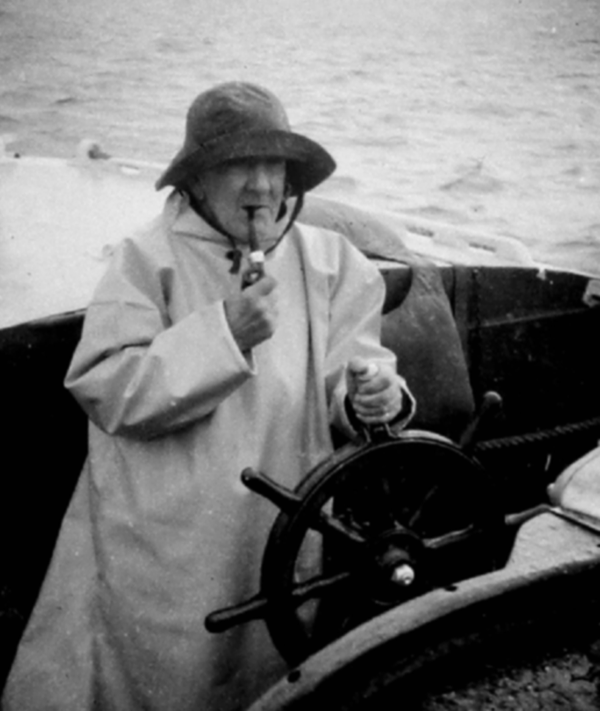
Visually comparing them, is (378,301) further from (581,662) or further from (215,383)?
(581,662)

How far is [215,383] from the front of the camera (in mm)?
1787

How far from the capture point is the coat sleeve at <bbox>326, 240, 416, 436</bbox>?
207 cm

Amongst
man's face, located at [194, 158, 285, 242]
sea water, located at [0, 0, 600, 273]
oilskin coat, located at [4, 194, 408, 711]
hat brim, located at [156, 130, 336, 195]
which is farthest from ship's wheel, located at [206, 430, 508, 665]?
sea water, located at [0, 0, 600, 273]

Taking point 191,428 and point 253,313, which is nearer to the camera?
point 253,313

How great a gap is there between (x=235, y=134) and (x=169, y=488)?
811 mm

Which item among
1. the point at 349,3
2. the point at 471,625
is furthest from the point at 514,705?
the point at 349,3

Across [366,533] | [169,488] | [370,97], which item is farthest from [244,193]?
[370,97]

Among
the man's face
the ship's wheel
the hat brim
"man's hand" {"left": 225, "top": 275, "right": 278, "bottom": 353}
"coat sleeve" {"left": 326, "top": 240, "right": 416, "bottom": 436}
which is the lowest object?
the ship's wheel

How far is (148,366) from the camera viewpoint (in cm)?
179

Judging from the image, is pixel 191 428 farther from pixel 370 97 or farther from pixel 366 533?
pixel 370 97

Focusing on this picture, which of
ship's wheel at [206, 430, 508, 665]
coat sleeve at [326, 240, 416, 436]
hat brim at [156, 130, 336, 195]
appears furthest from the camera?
coat sleeve at [326, 240, 416, 436]

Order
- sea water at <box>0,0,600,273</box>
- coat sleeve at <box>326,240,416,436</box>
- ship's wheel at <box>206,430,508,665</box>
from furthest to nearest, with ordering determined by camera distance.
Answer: sea water at <box>0,0,600,273</box>, coat sleeve at <box>326,240,416,436</box>, ship's wheel at <box>206,430,508,665</box>

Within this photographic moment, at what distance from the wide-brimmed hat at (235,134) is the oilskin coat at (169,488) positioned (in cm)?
15

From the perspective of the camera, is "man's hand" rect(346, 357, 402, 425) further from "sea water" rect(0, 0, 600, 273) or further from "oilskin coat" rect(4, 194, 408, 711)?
"sea water" rect(0, 0, 600, 273)
